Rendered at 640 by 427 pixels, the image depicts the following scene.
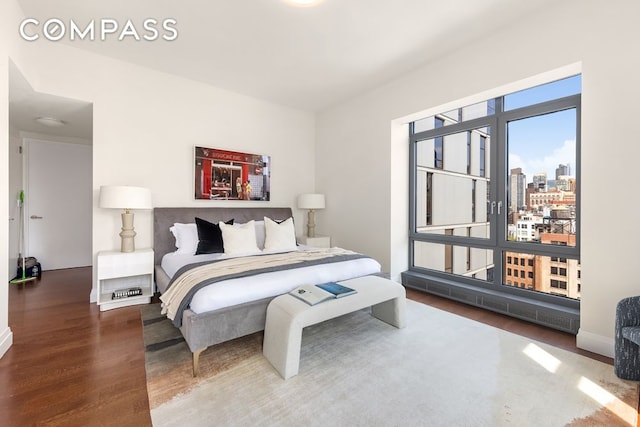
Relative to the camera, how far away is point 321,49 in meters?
3.15

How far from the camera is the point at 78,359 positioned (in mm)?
2088

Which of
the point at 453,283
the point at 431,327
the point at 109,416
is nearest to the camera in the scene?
the point at 109,416

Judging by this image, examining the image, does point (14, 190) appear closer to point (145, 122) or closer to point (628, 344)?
point (145, 122)

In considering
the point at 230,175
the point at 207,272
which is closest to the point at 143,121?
the point at 230,175

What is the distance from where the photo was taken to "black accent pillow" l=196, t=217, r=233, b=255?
3.33 metres

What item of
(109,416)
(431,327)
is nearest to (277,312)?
(109,416)

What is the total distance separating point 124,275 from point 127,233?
480mm

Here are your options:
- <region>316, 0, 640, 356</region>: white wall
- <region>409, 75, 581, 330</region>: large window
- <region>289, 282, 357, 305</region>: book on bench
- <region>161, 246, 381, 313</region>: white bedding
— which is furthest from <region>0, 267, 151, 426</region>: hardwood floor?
<region>409, 75, 581, 330</region>: large window

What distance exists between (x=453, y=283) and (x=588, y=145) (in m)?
1.97

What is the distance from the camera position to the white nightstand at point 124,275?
301 cm

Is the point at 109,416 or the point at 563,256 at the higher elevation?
the point at 563,256

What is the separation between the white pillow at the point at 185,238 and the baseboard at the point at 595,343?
154 inches

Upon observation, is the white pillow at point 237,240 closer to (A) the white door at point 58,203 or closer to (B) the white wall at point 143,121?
(B) the white wall at point 143,121

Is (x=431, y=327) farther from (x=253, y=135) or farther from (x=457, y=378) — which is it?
(x=253, y=135)
